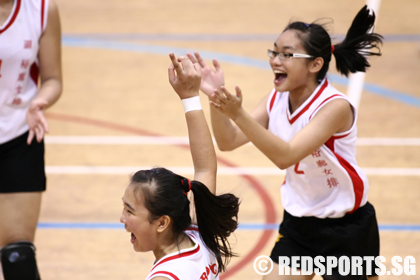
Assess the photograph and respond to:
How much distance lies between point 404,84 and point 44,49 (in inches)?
235

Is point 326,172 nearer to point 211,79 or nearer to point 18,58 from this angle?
point 211,79

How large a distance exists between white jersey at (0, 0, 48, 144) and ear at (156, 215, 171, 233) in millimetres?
1282

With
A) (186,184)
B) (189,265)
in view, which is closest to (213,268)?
(189,265)

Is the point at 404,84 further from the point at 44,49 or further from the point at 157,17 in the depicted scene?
the point at 44,49

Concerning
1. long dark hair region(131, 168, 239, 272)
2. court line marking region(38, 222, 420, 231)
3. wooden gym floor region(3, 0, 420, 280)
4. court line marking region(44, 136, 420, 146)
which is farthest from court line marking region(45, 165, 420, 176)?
long dark hair region(131, 168, 239, 272)

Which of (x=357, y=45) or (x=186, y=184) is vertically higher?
(x=357, y=45)

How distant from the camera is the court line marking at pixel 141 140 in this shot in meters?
6.50

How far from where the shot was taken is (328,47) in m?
3.12

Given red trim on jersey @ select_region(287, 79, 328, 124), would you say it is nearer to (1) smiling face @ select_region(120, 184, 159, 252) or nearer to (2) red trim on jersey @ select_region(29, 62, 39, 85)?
(1) smiling face @ select_region(120, 184, 159, 252)

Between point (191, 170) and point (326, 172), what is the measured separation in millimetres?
2937

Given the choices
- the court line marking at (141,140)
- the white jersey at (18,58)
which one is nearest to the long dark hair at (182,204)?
the white jersey at (18,58)

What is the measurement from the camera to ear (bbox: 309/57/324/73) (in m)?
3.07

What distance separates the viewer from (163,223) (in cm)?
231

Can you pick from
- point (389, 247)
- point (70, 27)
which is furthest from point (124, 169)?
point (70, 27)
